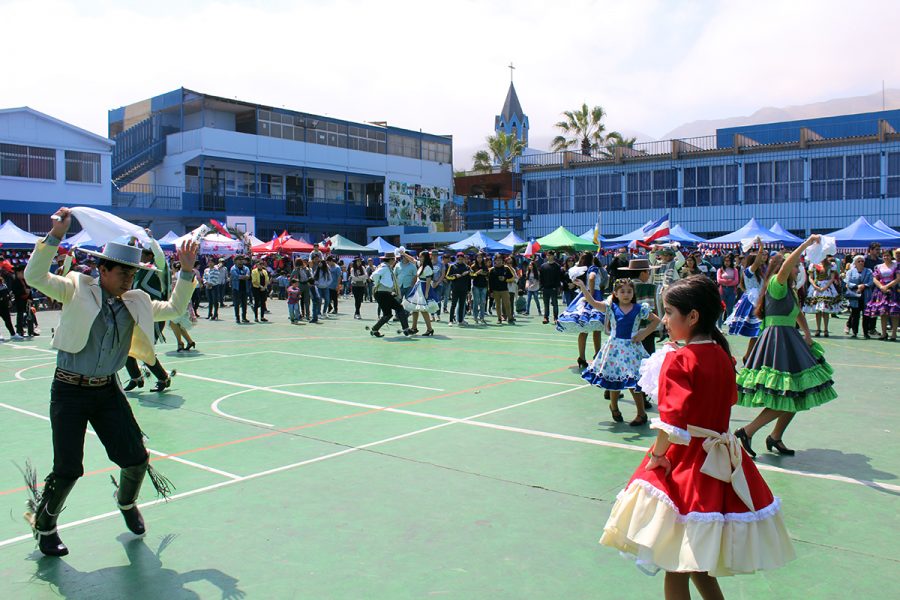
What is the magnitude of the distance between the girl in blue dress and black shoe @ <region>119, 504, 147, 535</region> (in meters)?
4.60

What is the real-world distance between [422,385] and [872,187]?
104ft

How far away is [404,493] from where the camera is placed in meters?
5.63

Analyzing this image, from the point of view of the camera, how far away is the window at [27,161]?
37.1 m

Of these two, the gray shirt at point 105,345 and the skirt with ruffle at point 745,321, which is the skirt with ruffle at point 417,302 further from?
the gray shirt at point 105,345

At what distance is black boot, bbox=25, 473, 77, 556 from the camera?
4.45m

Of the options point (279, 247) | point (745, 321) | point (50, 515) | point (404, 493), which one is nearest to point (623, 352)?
point (745, 321)

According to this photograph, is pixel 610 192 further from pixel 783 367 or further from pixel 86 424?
pixel 86 424

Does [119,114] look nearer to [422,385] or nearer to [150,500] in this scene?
[422,385]

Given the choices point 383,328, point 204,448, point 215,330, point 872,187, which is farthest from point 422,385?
point 872,187

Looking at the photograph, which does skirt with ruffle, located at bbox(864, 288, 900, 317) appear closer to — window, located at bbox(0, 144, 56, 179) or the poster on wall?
window, located at bbox(0, 144, 56, 179)

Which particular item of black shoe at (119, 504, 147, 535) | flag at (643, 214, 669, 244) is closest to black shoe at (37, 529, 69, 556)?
black shoe at (119, 504, 147, 535)

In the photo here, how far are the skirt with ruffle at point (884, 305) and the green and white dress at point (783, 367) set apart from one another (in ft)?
36.4

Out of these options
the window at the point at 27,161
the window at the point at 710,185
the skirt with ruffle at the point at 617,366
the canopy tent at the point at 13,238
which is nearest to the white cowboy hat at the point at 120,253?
the skirt with ruffle at the point at 617,366

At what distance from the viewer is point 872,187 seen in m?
34.1
